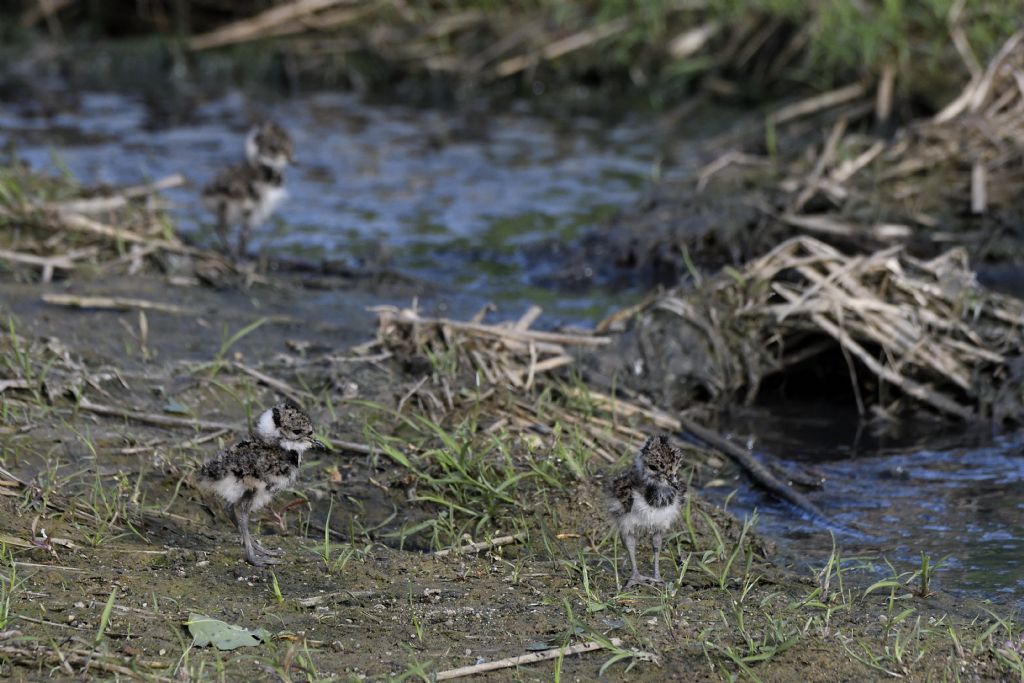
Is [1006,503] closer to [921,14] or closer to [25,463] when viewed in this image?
[25,463]

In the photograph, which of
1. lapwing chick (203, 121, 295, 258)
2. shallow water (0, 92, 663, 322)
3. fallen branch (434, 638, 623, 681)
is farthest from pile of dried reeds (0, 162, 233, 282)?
fallen branch (434, 638, 623, 681)

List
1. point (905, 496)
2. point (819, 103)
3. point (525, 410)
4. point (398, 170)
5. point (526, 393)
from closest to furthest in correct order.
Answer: point (525, 410), point (905, 496), point (526, 393), point (398, 170), point (819, 103)

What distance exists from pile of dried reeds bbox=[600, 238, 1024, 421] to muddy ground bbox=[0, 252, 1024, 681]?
1.04 meters

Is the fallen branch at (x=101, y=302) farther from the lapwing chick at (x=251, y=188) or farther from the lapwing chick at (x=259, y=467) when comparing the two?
the lapwing chick at (x=259, y=467)

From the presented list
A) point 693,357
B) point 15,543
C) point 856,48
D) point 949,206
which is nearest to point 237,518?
point 15,543

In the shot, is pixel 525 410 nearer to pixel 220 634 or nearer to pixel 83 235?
pixel 220 634

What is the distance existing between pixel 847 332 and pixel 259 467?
4073 mm

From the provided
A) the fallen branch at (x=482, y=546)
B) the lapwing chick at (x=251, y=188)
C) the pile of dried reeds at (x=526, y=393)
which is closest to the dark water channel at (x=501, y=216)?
the pile of dried reeds at (x=526, y=393)

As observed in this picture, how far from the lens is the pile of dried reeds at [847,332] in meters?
8.36

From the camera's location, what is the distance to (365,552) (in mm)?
5781

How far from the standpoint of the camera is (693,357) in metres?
8.48

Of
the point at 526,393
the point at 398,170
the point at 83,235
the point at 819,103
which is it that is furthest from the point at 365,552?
the point at 819,103

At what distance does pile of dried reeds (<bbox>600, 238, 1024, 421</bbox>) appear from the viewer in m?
8.36

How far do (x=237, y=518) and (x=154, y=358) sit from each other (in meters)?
1.99
